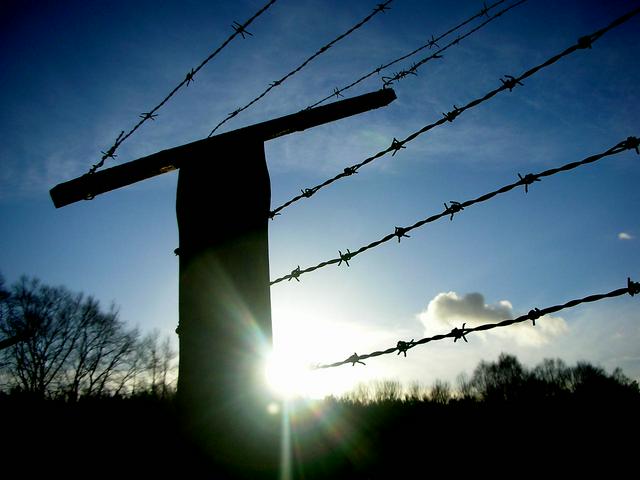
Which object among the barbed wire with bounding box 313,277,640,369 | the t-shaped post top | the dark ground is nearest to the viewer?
the barbed wire with bounding box 313,277,640,369

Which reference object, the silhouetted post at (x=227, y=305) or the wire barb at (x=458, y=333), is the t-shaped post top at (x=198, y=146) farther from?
the wire barb at (x=458, y=333)

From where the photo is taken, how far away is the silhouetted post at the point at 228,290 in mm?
1329

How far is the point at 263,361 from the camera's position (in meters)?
1.42

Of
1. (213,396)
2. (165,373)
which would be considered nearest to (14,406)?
(213,396)

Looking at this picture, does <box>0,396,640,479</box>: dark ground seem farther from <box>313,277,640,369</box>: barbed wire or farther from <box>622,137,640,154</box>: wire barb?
<box>622,137,640,154</box>: wire barb

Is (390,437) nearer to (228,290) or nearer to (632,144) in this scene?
(228,290)

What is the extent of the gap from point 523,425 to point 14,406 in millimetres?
5313

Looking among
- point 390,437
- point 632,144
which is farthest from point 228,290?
point 390,437

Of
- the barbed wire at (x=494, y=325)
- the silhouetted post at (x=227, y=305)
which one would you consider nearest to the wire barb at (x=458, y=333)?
the barbed wire at (x=494, y=325)

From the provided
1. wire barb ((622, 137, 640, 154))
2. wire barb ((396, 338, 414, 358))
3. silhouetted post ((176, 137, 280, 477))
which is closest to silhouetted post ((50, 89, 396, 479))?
silhouetted post ((176, 137, 280, 477))

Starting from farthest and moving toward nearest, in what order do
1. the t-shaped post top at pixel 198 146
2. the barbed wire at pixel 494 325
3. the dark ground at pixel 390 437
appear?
the dark ground at pixel 390 437
the t-shaped post top at pixel 198 146
the barbed wire at pixel 494 325

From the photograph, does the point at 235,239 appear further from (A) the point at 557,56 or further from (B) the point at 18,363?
(B) the point at 18,363

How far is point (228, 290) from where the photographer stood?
154 cm

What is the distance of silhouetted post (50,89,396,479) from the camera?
1.33 metres
